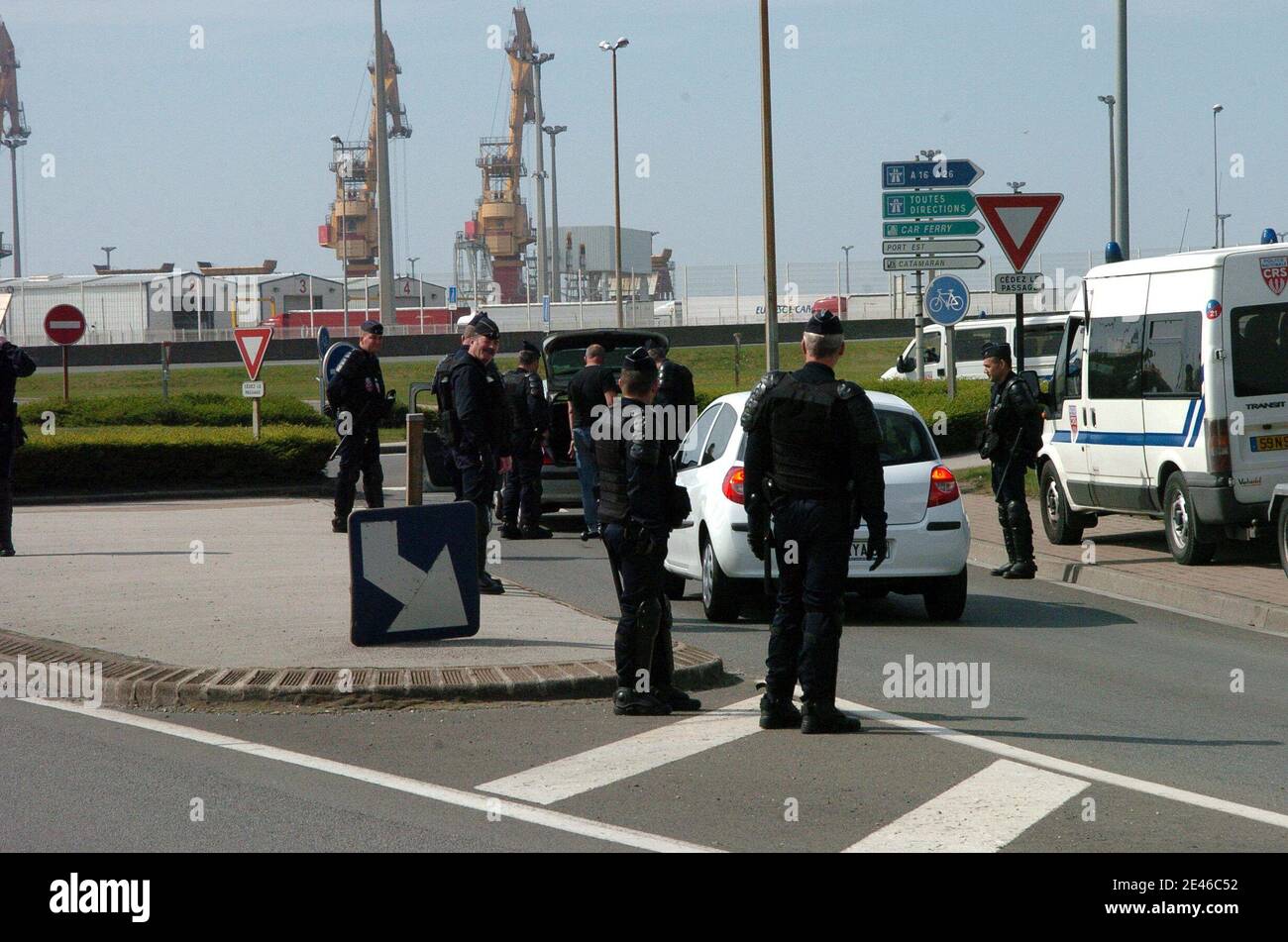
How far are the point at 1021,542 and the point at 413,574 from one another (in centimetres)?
593

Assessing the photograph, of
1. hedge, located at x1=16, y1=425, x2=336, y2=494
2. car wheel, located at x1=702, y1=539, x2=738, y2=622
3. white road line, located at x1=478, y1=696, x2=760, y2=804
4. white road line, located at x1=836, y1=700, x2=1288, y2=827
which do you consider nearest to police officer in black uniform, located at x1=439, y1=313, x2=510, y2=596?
car wheel, located at x1=702, y1=539, x2=738, y2=622

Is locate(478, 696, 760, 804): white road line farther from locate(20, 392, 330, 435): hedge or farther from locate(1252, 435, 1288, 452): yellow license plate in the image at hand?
locate(20, 392, 330, 435): hedge

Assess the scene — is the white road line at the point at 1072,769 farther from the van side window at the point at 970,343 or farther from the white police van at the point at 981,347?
the van side window at the point at 970,343

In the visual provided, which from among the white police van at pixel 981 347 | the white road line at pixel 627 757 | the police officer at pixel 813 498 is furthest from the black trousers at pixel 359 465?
the white police van at pixel 981 347

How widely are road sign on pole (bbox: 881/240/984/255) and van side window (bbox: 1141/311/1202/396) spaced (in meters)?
9.42

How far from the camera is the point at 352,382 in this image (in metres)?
15.2

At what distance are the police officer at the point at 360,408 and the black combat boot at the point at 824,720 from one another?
833 centimetres

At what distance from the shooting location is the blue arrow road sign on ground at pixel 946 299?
899 inches

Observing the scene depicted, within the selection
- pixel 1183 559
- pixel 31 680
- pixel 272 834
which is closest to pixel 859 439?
pixel 272 834

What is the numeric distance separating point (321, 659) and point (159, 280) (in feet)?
220

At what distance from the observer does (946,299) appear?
75.0 feet

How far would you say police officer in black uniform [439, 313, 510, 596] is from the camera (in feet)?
37.6

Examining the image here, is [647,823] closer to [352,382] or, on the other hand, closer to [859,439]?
[859,439]
